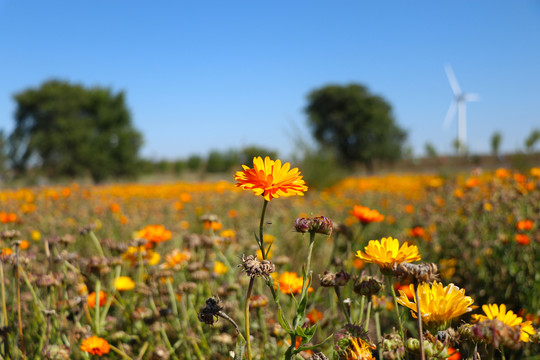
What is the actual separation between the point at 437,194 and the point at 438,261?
1.89 metres

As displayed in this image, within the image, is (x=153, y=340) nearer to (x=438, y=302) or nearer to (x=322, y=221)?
(x=322, y=221)

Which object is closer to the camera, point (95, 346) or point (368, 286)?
point (368, 286)

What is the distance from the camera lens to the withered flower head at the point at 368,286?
1.03 metres

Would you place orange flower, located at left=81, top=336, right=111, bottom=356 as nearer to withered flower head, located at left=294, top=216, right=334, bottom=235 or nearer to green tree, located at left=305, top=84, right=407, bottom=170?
withered flower head, located at left=294, top=216, right=334, bottom=235

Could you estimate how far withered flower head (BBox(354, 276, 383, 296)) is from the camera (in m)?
1.03

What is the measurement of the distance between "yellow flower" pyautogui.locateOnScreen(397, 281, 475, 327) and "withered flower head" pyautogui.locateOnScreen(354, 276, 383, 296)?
0.14m

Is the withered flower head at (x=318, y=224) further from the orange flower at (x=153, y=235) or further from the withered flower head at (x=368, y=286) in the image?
the orange flower at (x=153, y=235)

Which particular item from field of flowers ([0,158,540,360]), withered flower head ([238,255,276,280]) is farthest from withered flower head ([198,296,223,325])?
withered flower head ([238,255,276,280])

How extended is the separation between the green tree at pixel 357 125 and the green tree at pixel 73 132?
16.6 metres

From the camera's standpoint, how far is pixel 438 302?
872 mm

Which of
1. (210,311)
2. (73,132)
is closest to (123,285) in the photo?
(210,311)

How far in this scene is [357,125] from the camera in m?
34.9

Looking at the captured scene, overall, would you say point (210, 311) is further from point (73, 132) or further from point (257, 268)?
point (73, 132)

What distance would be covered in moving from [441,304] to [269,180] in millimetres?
463
